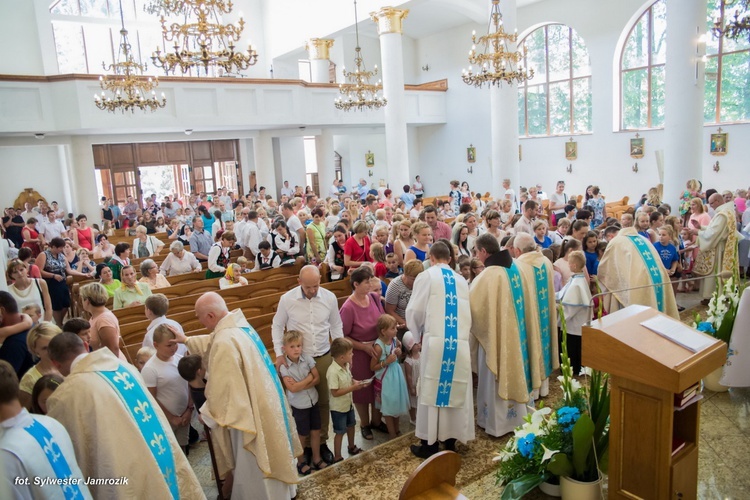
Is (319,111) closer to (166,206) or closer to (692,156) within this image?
(166,206)

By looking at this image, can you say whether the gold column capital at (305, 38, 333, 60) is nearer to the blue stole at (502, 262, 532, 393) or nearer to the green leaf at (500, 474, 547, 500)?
the blue stole at (502, 262, 532, 393)

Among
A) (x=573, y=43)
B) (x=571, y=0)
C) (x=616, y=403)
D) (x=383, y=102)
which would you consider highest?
(x=571, y=0)

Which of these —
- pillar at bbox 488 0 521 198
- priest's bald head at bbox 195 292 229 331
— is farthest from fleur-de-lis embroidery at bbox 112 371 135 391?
pillar at bbox 488 0 521 198

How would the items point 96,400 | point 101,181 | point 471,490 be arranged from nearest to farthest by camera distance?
1. point 96,400
2. point 471,490
3. point 101,181

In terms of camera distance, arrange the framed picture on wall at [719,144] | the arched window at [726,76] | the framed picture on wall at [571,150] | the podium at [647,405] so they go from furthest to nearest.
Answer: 1. the framed picture on wall at [571,150]
2. the framed picture on wall at [719,144]
3. the arched window at [726,76]
4. the podium at [647,405]

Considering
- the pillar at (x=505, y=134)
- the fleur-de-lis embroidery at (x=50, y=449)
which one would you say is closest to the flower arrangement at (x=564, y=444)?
the fleur-de-lis embroidery at (x=50, y=449)

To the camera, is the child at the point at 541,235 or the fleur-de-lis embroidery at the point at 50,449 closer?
the fleur-de-lis embroidery at the point at 50,449

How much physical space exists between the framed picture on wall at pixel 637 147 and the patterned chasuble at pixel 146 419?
16.5 metres

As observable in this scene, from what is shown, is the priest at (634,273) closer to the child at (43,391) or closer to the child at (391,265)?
the child at (391,265)

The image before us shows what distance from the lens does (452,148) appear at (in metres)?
21.8

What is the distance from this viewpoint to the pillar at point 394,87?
616 inches

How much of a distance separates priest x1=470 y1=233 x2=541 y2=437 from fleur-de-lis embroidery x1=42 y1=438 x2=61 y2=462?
→ 2.98 metres

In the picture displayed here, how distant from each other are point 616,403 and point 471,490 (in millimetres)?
1236

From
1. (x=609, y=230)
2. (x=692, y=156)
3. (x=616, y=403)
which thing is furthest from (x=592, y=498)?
(x=692, y=156)
